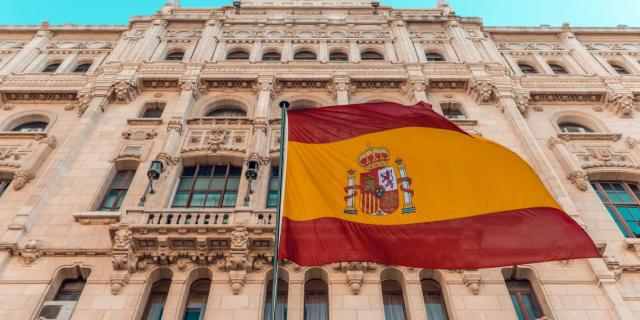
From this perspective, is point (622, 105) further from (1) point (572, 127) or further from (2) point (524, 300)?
(2) point (524, 300)

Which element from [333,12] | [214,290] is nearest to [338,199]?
[214,290]

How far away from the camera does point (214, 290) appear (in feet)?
42.8

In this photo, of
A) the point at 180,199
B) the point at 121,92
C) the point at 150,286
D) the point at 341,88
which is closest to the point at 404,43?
the point at 341,88

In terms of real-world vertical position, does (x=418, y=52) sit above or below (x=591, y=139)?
above

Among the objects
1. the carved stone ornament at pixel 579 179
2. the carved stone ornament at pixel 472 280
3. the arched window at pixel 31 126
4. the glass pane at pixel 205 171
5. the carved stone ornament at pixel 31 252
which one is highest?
the arched window at pixel 31 126

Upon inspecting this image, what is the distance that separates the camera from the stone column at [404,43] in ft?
82.5

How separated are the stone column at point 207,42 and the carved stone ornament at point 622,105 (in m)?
21.2

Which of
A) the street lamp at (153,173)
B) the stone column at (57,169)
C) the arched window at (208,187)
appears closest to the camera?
the stone column at (57,169)

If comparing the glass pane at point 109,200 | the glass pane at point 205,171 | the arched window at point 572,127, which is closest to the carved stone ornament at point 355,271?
the glass pane at point 205,171

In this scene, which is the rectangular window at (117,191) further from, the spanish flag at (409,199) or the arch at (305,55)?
the arch at (305,55)

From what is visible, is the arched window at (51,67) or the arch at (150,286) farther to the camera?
the arched window at (51,67)

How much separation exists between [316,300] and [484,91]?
45.2 ft

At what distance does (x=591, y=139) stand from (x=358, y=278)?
13709 mm

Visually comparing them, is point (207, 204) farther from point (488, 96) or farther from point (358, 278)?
point (488, 96)
